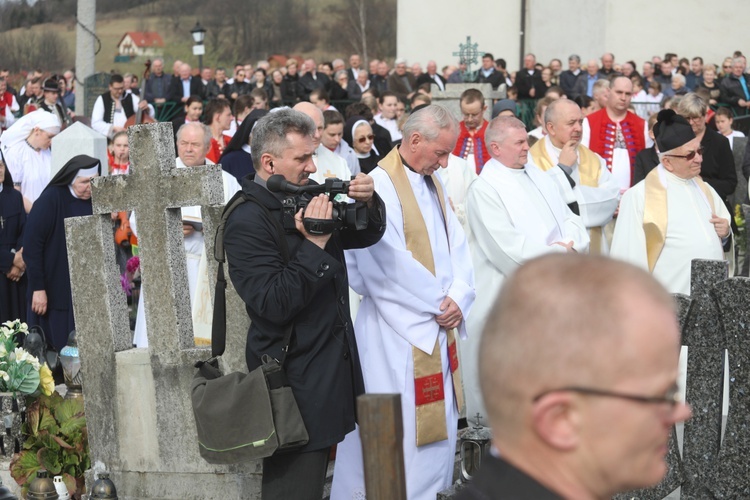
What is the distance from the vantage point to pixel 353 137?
→ 10688mm

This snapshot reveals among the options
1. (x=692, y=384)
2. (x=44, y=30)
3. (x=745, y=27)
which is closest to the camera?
(x=692, y=384)

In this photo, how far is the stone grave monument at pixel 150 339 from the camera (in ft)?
17.8

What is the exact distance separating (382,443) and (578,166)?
663 cm

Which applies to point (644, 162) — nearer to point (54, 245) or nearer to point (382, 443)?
point (54, 245)

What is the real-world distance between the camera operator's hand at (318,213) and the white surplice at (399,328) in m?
1.11

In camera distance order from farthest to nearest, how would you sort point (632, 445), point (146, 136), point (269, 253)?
point (146, 136), point (269, 253), point (632, 445)

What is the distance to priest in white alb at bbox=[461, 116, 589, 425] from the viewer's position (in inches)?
264

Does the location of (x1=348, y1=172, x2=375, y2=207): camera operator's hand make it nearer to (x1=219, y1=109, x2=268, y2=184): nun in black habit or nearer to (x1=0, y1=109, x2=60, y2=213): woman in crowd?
(x1=219, y1=109, x2=268, y2=184): nun in black habit

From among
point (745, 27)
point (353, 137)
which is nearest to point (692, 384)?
point (353, 137)

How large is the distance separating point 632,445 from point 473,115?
8.74 metres

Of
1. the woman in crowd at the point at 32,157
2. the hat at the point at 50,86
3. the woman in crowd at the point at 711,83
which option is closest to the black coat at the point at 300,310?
the woman in crowd at the point at 32,157

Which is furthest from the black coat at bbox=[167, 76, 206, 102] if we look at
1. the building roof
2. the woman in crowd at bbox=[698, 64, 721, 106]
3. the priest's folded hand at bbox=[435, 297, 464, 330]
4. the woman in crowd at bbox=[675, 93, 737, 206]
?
the building roof

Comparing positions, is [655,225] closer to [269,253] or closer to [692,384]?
[692,384]

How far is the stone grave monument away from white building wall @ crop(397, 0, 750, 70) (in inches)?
1112
